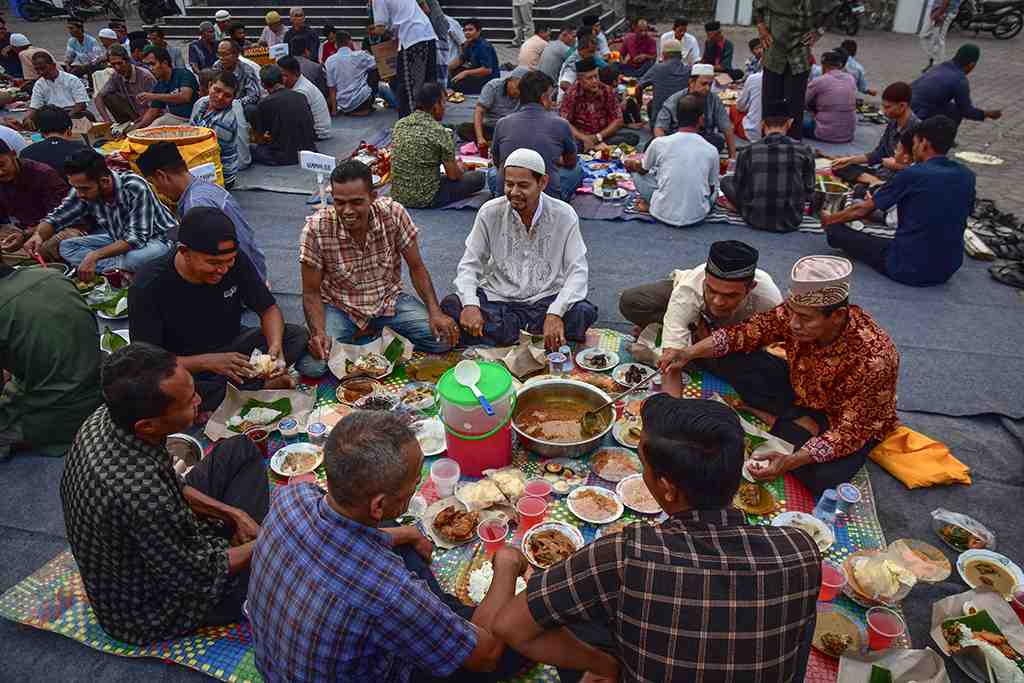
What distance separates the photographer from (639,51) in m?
13.3

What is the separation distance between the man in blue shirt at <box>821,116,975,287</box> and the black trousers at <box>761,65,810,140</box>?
2447mm

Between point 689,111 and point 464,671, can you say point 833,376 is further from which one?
point 689,111

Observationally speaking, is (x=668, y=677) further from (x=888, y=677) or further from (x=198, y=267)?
(x=198, y=267)

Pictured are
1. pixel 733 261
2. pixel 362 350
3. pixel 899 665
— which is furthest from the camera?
pixel 362 350

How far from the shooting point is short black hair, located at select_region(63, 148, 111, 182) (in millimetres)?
4883

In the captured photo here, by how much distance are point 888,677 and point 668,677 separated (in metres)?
1.22

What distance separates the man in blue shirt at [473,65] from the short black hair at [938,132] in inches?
334

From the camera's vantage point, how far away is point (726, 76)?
1295cm

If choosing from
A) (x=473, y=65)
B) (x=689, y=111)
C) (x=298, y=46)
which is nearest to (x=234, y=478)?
(x=689, y=111)

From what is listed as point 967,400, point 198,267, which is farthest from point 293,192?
point 967,400

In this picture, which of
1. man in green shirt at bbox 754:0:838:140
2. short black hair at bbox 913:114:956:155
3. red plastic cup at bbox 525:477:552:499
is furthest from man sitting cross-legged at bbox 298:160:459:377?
man in green shirt at bbox 754:0:838:140

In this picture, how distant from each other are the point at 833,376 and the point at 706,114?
19.5 ft

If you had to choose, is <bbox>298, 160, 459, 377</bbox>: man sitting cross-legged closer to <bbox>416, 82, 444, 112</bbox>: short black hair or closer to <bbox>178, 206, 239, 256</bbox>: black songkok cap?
<bbox>178, 206, 239, 256</bbox>: black songkok cap

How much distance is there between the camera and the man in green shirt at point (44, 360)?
370 cm
